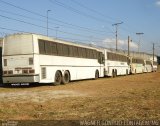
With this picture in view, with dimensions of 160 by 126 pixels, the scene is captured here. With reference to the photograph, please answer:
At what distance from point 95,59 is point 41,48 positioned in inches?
492

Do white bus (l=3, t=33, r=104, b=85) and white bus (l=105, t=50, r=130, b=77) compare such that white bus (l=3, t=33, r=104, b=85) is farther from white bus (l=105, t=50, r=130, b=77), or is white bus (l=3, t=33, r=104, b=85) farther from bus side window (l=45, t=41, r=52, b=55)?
white bus (l=105, t=50, r=130, b=77)

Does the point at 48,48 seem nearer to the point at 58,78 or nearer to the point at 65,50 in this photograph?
the point at 58,78

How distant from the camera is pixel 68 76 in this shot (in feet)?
87.5

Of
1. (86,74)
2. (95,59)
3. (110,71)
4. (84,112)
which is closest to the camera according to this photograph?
(84,112)

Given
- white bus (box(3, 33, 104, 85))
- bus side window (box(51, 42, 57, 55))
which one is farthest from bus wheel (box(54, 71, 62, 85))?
bus side window (box(51, 42, 57, 55))

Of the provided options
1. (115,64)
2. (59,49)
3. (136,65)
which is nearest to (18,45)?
(59,49)

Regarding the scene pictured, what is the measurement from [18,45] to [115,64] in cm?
2299

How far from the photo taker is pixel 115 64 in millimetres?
43469

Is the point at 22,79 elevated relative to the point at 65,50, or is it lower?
lower

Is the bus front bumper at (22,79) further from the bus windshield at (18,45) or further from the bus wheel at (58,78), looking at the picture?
the bus wheel at (58,78)

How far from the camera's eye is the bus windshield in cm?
2167


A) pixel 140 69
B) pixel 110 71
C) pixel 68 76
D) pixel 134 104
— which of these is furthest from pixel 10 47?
pixel 140 69

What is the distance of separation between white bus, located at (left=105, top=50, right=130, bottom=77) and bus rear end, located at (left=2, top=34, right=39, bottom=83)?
17.9 metres

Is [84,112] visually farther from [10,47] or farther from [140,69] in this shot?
[140,69]
